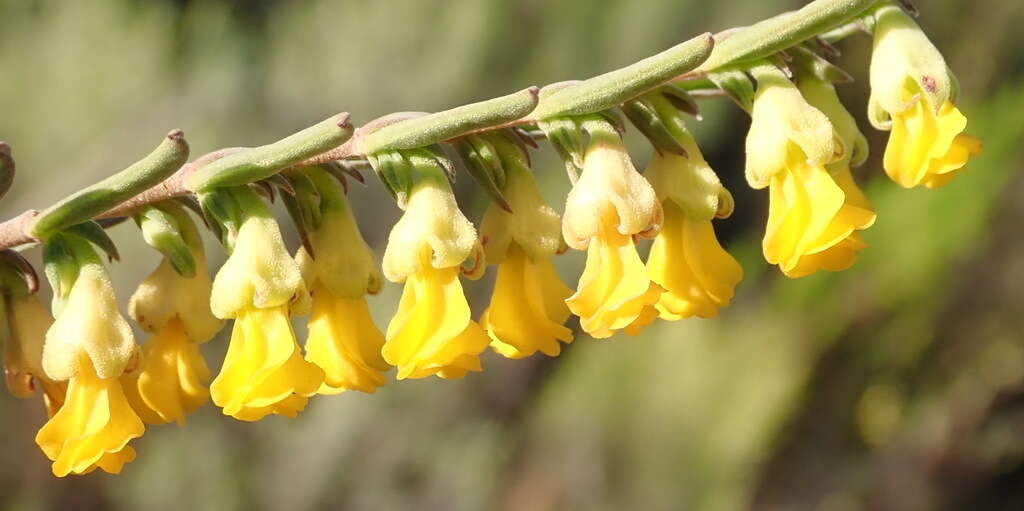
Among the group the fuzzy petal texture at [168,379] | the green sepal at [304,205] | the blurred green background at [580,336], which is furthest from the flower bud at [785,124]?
the blurred green background at [580,336]

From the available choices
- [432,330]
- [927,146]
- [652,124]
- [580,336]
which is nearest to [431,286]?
[432,330]

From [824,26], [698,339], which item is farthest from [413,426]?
[824,26]

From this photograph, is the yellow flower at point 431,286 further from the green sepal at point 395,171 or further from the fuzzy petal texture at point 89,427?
the fuzzy petal texture at point 89,427

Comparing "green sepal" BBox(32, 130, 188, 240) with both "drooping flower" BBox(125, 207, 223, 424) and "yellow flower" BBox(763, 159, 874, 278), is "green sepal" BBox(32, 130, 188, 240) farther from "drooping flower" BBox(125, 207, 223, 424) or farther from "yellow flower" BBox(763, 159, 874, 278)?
"yellow flower" BBox(763, 159, 874, 278)

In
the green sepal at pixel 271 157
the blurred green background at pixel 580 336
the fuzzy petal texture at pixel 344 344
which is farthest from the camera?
the blurred green background at pixel 580 336

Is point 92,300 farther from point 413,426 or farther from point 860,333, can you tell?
point 860,333

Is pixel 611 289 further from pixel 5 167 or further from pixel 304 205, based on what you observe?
pixel 5 167
